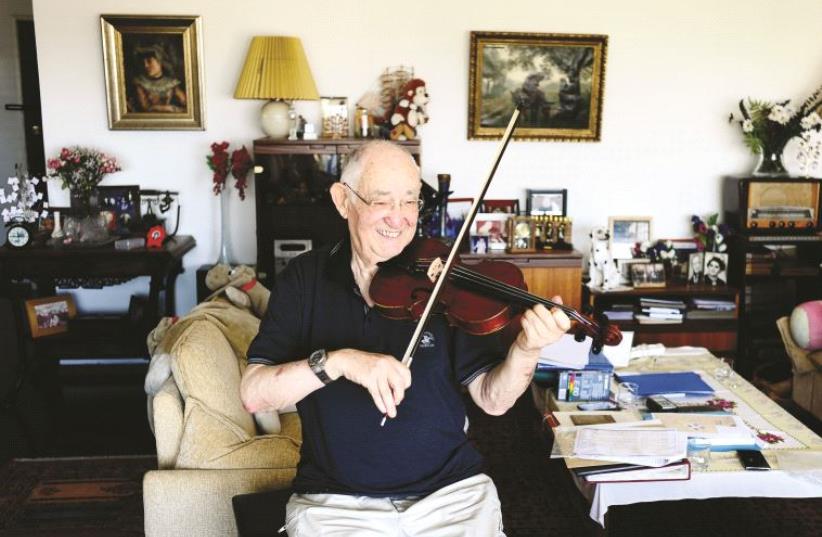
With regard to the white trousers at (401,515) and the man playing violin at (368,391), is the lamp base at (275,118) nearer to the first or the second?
the man playing violin at (368,391)

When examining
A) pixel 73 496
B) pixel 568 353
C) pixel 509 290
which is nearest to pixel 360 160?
pixel 509 290

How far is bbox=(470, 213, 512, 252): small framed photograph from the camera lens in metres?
4.44

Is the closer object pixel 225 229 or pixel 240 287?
pixel 240 287

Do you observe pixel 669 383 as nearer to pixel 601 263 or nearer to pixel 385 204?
pixel 385 204

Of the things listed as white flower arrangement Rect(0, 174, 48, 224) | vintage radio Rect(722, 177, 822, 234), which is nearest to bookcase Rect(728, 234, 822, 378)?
vintage radio Rect(722, 177, 822, 234)

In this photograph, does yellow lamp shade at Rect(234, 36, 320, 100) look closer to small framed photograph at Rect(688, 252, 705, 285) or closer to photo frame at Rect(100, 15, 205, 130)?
photo frame at Rect(100, 15, 205, 130)

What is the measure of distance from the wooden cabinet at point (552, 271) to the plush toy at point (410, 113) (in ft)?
2.59

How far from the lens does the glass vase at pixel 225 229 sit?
Answer: 14.4 feet

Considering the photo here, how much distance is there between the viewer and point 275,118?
416cm

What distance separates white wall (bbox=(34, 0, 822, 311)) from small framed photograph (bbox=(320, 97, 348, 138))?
77 millimetres

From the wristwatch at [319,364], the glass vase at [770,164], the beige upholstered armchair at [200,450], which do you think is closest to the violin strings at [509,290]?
the wristwatch at [319,364]

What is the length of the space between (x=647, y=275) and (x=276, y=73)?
2.46 metres

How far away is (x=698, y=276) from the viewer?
179 inches

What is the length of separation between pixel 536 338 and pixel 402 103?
284 centimetres
